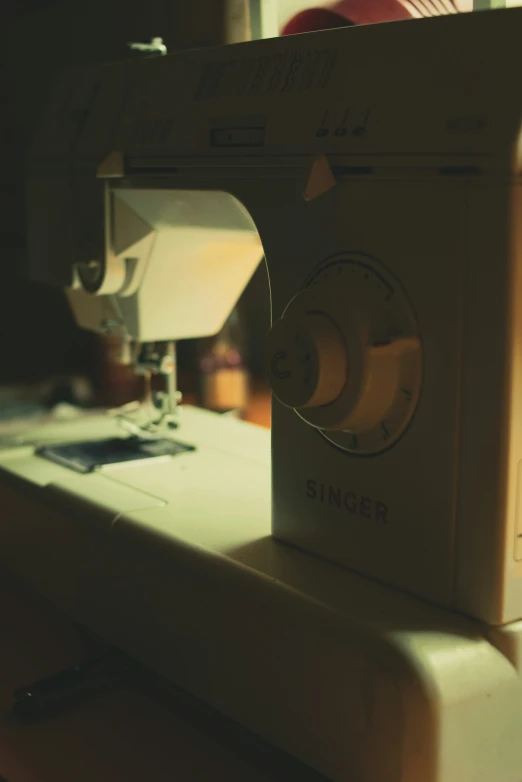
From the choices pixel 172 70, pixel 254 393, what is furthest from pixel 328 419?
pixel 254 393

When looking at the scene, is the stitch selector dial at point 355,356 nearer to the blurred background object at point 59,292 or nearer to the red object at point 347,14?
the red object at point 347,14

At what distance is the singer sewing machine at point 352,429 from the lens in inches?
27.6

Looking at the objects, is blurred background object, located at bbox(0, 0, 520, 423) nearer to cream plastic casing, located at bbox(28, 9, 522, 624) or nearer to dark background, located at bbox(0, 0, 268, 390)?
dark background, located at bbox(0, 0, 268, 390)

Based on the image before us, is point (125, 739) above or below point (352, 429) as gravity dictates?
below

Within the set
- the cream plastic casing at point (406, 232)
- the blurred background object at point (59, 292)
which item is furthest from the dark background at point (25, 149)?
the cream plastic casing at point (406, 232)

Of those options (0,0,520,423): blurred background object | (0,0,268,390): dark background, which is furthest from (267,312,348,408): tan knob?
(0,0,268,390): dark background

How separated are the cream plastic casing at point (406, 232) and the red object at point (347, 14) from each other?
0.07m

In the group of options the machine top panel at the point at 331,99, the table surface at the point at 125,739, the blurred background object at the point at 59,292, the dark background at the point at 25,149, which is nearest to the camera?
→ the machine top panel at the point at 331,99

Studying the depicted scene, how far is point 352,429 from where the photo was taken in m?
0.80

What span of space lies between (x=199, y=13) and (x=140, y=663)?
4.94 ft

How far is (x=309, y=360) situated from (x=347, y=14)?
36 centimetres

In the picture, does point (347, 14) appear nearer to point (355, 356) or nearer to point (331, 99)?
point (331, 99)

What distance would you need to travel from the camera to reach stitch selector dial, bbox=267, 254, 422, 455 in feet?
2.52

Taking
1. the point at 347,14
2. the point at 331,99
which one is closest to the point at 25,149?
the point at 347,14
